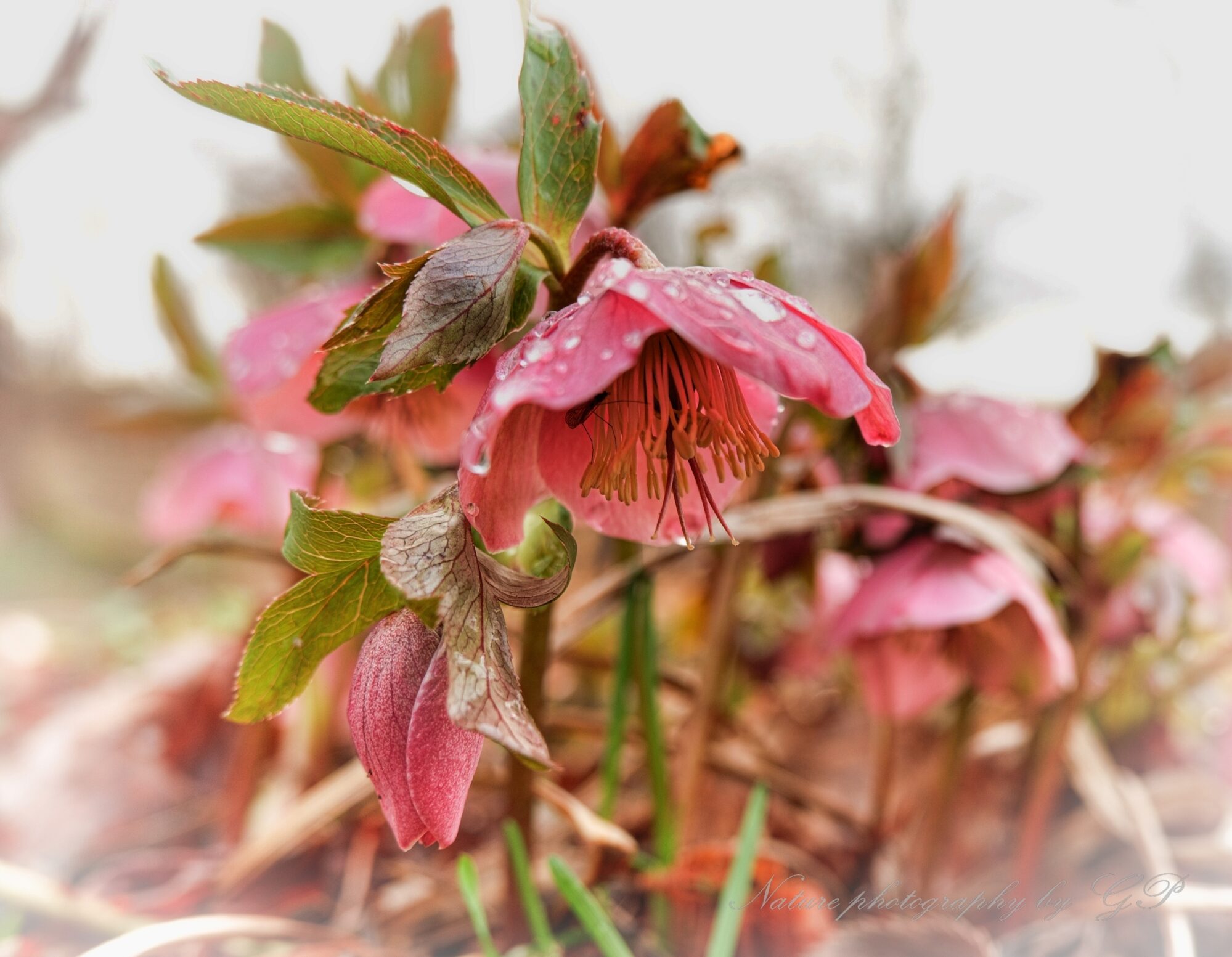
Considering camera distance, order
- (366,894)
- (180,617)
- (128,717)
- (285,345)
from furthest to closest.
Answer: (180,617)
(128,717)
(366,894)
(285,345)

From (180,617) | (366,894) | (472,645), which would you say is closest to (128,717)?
(366,894)

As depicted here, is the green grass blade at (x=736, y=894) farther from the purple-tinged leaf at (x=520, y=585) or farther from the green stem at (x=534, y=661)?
the purple-tinged leaf at (x=520, y=585)

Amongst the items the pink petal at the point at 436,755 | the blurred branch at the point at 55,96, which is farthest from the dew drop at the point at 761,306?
the blurred branch at the point at 55,96

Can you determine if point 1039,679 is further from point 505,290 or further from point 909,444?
point 505,290

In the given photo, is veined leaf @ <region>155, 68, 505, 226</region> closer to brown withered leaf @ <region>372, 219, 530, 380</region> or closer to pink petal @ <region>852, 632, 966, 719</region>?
brown withered leaf @ <region>372, 219, 530, 380</region>

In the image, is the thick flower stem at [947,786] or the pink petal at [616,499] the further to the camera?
the thick flower stem at [947,786]

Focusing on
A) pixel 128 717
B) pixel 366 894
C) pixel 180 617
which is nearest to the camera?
pixel 366 894

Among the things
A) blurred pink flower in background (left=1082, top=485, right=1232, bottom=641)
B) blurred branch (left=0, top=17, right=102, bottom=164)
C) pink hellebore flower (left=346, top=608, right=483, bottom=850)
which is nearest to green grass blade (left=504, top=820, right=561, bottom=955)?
pink hellebore flower (left=346, top=608, right=483, bottom=850)
